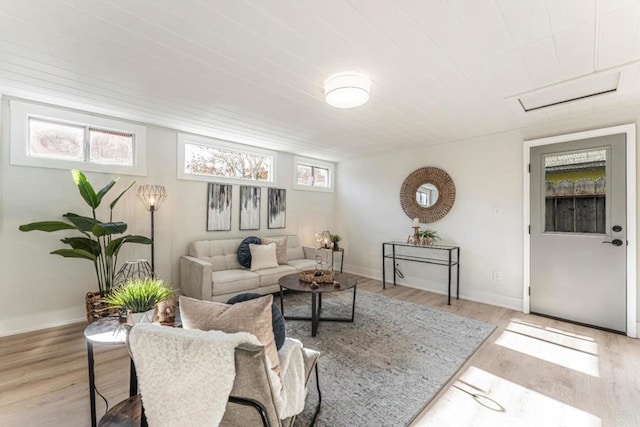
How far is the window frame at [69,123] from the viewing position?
2723 mm

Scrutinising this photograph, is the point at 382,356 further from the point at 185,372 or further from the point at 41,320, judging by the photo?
the point at 41,320

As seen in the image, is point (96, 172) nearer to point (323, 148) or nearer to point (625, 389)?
point (323, 148)

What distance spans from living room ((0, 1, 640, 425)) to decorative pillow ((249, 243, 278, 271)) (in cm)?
64

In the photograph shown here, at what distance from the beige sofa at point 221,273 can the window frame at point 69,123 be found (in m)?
1.28

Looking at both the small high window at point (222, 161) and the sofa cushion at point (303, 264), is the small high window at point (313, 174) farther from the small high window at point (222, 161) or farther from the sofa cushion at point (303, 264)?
the sofa cushion at point (303, 264)

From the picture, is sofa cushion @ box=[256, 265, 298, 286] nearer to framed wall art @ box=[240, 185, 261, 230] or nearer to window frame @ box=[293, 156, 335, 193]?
framed wall art @ box=[240, 185, 261, 230]

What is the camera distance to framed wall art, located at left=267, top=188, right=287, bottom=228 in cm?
475

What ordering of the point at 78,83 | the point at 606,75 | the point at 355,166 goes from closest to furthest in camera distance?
1. the point at 606,75
2. the point at 78,83
3. the point at 355,166

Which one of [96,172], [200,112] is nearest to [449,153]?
[200,112]

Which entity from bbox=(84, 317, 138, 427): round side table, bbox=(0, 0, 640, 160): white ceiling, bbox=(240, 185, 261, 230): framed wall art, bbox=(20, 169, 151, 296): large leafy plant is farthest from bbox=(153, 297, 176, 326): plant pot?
bbox=(240, 185, 261, 230): framed wall art

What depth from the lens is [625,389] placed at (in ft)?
6.40

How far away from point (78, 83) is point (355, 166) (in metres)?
4.31

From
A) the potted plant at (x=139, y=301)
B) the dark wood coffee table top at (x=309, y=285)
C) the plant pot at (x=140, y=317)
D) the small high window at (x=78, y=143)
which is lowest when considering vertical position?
the dark wood coffee table top at (x=309, y=285)

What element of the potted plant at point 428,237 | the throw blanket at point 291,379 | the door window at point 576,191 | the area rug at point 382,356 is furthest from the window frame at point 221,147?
the door window at point 576,191
